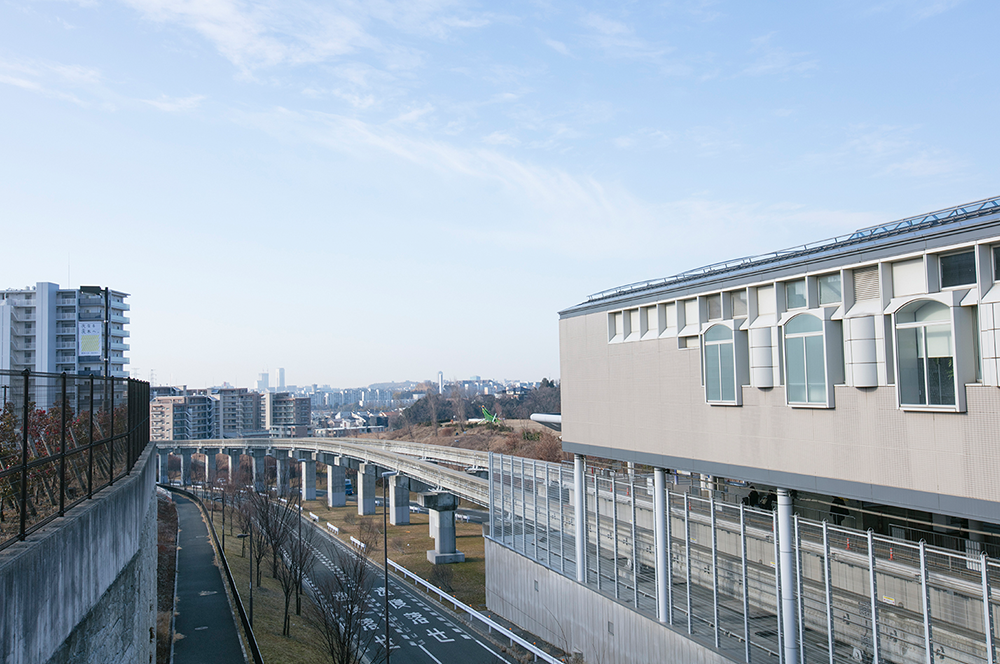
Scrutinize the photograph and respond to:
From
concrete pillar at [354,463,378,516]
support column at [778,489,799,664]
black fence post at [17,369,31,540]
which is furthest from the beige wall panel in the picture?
concrete pillar at [354,463,378,516]

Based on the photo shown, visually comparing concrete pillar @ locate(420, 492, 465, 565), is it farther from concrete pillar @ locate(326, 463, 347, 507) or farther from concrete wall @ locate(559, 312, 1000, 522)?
concrete pillar @ locate(326, 463, 347, 507)

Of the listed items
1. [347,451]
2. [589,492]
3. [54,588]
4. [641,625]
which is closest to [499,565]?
[589,492]

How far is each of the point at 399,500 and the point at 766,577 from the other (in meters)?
49.8

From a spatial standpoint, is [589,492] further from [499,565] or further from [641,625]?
[499,565]

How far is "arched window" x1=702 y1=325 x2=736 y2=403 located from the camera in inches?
759

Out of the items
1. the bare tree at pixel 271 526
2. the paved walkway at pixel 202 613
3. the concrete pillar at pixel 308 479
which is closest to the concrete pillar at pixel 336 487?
the concrete pillar at pixel 308 479

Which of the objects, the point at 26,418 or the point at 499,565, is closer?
the point at 26,418

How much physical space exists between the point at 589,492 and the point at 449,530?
24.8m

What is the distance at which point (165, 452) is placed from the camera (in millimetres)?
113688

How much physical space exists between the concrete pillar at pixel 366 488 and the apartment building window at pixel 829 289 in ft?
204


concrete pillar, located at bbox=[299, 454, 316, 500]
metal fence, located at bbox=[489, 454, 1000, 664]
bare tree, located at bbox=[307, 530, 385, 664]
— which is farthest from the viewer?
concrete pillar, located at bbox=[299, 454, 316, 500]

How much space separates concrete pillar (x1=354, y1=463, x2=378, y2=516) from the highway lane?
1173 inches

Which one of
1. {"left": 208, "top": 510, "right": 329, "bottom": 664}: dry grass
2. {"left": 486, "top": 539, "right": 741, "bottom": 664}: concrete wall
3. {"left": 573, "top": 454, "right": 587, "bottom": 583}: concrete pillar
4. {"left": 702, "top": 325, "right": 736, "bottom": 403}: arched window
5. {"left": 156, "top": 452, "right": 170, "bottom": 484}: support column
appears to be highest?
{"left": 702, "top": 325, "right": 736, "bottom": 403}: arched window

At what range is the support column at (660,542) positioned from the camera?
22344 millimetres
